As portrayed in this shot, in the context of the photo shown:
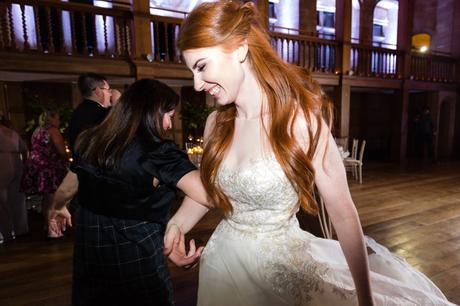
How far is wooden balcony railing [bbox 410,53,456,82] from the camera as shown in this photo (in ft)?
32.0

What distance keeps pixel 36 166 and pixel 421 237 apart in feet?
15.1

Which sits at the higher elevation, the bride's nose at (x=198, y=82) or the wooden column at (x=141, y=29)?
the wooden column at (x=141, y=29)

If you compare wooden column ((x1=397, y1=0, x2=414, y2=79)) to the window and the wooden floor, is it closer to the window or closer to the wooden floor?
the window

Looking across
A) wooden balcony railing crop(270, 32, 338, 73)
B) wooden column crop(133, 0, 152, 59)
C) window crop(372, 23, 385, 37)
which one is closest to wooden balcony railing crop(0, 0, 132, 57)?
wooden column crop(133, 0, 152, 59)

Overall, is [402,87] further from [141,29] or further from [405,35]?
[141,29]

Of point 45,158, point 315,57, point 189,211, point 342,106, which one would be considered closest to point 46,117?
point 45,158

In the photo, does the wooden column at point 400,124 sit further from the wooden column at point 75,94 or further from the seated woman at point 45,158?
the seated woman at point 45,158

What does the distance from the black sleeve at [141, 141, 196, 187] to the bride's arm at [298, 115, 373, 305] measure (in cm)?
56

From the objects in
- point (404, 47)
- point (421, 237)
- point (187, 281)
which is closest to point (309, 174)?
point (187, 281)

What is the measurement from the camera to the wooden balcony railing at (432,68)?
9.74 metres

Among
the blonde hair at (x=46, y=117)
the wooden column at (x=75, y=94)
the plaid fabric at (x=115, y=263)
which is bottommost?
the plaid fabric at (x=115, y=263)

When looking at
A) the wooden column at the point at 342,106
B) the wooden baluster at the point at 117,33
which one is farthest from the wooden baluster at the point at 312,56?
the wooden baluster at the point at 117,33

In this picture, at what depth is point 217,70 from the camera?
3.21 feet

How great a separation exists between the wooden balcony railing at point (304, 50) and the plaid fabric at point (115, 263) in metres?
6.73
